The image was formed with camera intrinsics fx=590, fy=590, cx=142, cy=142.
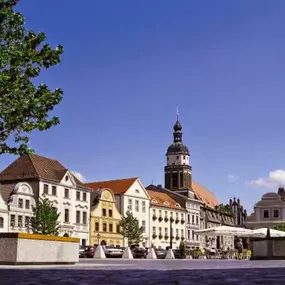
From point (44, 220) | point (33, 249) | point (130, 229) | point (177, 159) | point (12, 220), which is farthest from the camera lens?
point (177, 159)

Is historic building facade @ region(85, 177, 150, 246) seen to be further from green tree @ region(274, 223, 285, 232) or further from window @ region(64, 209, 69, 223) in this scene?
green tree @ region(274, 223, 285, 232)

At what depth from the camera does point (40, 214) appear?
218 ft

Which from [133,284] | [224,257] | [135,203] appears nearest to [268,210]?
[135,203]

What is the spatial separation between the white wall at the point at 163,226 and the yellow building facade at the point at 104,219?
469 inches

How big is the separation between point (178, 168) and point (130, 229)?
45764 millimetres

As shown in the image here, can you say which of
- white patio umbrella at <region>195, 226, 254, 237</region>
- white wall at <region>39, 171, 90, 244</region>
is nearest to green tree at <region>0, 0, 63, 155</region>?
white patio umbrella at <region>195, 226, 254, 237</region>

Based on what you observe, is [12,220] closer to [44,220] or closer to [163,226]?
[44,220]

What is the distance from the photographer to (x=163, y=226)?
105m

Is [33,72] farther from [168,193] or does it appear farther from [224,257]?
[168,193]

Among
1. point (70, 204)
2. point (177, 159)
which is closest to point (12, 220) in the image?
point (70, 204)

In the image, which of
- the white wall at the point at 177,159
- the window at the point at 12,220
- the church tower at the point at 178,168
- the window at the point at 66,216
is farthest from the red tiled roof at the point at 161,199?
the window at the point at 12,220

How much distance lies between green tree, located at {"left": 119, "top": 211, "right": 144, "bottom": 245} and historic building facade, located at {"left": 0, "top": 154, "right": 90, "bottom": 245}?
7.72m

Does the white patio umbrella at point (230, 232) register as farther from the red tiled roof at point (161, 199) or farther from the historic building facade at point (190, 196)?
the historic building facade at point (190, 196)

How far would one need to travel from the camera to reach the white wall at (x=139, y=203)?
9531 cm
